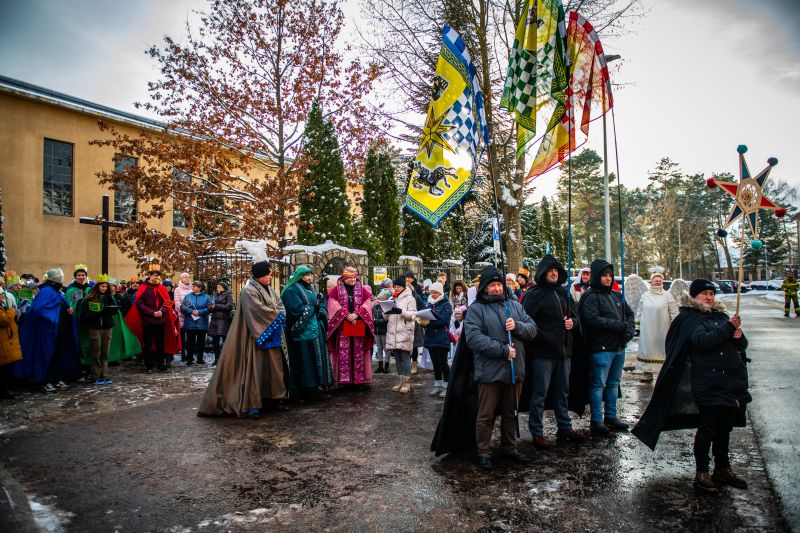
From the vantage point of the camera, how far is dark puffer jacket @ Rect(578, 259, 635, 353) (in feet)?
19.3

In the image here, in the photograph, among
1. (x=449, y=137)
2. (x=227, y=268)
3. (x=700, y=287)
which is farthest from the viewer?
(x=227, y=268)

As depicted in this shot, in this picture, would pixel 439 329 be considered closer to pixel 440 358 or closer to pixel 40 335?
pixel 440 358

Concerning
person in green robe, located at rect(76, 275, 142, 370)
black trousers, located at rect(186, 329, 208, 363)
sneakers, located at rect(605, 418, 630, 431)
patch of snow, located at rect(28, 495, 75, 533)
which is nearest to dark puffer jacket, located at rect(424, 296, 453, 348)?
sneakers, located at rect(605, 418, 630, 431)

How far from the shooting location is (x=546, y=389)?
5566 mm

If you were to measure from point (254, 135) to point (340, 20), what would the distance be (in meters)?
5.01

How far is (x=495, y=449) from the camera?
217 inches

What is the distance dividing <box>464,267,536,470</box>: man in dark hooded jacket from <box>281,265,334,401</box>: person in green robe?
11.3 ft

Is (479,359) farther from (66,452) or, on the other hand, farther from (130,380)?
(130,380)

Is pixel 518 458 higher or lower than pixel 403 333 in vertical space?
lower

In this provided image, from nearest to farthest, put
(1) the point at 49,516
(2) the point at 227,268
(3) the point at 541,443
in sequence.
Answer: (1) the point at 49,516 → (3) the point at 541,443 → (2) the point at 227,268

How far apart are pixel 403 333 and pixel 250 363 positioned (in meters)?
2.56

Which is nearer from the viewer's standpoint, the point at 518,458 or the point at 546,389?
the point at 518,458

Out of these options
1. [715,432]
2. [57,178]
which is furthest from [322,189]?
[715,432]

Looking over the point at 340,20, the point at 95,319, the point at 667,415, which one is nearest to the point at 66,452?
the point at 95,319
